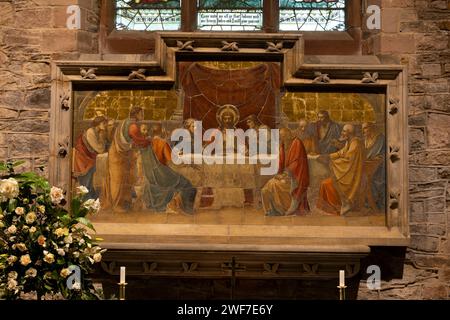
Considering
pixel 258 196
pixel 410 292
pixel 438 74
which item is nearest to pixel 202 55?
pixel 258 196

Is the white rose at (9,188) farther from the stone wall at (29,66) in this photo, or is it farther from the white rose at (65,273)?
the stone wall at (29,66)

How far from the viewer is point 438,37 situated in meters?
8.82

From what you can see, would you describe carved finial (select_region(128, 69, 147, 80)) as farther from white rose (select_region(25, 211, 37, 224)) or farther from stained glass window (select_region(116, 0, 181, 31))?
white rose (select_region(25, 211, 37, 224))

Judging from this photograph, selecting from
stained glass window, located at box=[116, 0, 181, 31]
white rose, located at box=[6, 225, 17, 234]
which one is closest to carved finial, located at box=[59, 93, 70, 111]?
stained glass window, located at box=[116, 0, 181, 31]

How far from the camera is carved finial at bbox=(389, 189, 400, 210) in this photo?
856cm

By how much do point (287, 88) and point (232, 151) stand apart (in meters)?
0.69

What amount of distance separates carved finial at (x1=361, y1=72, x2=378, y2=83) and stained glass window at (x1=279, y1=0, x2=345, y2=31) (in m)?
0.69

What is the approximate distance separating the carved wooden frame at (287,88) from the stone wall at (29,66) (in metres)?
0.13

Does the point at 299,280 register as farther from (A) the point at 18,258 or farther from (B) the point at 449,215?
(A) the point at 18,258

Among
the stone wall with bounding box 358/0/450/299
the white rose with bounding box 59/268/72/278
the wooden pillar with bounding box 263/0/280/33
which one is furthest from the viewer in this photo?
the wooden pillar with bounding box 263/0/280/33

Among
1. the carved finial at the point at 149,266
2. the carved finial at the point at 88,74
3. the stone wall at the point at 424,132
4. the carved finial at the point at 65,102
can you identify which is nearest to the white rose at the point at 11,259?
the carved finial at the point at 149,266

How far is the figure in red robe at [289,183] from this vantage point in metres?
8.63

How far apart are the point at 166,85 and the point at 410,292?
2.57 m

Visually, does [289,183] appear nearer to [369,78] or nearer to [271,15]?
[369,78]
